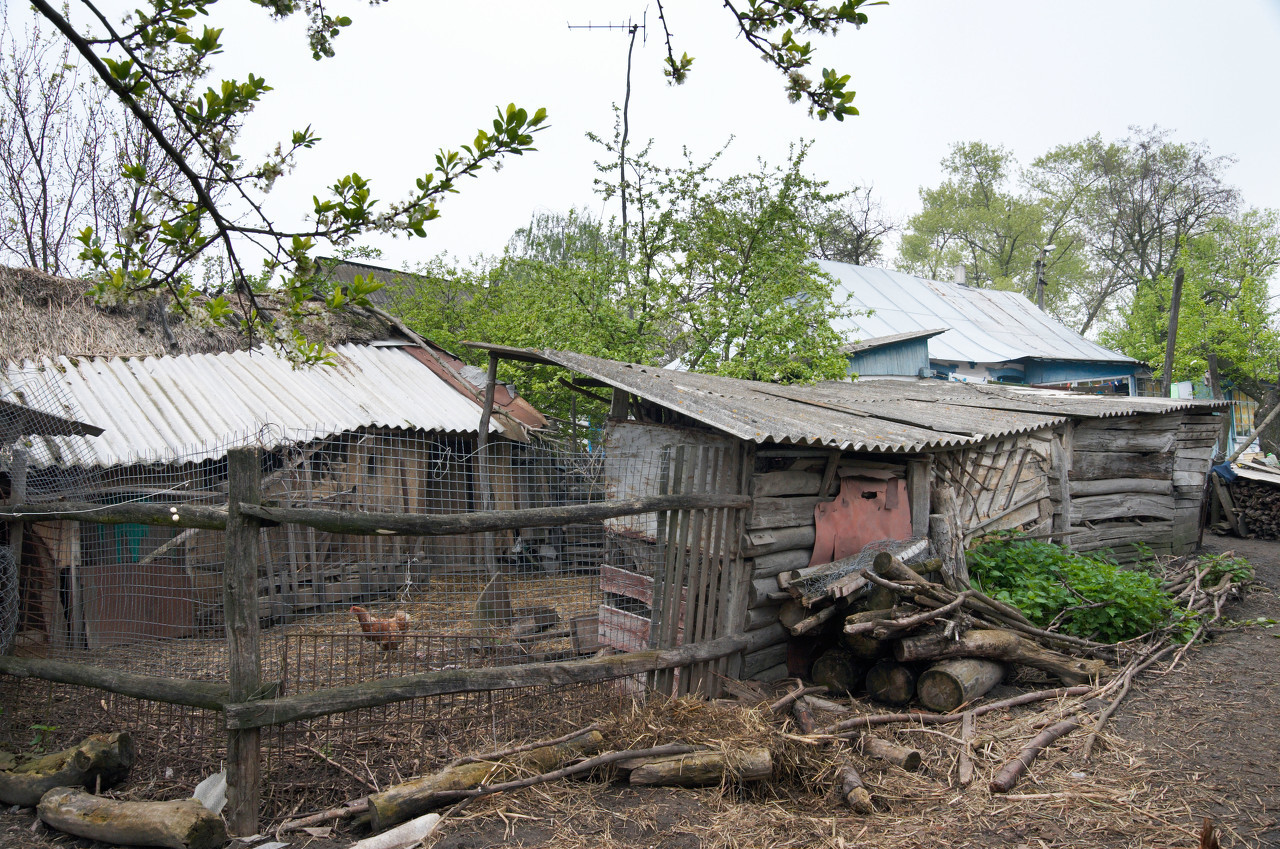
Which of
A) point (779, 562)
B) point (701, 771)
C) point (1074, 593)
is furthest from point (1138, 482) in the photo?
point (701, 771)

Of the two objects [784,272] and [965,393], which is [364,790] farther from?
[965,393]

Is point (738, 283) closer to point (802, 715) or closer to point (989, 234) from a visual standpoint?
point (802, 715)

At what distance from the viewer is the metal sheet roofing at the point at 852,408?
5.40m

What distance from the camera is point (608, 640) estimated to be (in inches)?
229

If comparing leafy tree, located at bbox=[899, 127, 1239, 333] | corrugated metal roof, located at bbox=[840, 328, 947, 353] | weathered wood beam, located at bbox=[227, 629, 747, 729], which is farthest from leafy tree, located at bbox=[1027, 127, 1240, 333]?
weathered wood beam, located at bbox=[227, 629, 747, 729]

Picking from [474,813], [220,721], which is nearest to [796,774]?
[474,813]

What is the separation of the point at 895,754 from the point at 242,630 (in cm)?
347

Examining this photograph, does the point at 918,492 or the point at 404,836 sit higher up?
the point at 918,492

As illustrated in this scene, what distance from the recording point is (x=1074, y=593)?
6668 mm

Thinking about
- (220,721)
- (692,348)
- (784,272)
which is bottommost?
(220,721)

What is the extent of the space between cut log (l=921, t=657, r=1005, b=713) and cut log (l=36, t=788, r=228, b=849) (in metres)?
4.15

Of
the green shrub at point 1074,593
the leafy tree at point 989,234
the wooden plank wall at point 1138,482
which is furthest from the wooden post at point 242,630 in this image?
the leafy tree at point 989,234

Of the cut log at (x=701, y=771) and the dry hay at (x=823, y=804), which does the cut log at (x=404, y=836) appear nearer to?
the dry hay at (x=823, y=804)

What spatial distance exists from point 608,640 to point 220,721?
270 centimetres
